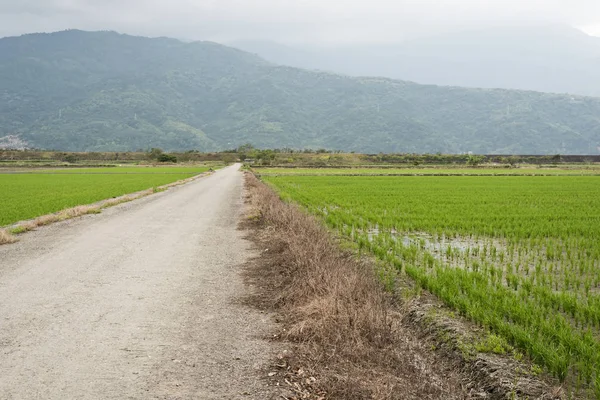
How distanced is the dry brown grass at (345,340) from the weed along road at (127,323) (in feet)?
1.49

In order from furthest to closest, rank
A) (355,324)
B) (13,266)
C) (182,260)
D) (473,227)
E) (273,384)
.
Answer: (473,227) < (182,260) < (13,266) < (355,324) < (273,384)

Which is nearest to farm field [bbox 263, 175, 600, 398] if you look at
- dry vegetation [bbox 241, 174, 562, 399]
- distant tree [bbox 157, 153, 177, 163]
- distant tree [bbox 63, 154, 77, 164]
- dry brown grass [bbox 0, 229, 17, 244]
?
dry vegetation [bbox 241, 174, 562, 399]

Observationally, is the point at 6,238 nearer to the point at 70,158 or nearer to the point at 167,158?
the point at 70,158

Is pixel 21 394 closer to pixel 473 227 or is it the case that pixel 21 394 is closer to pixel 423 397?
pixel 423 397

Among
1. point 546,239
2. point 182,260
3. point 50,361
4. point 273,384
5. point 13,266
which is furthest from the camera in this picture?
point 546,239

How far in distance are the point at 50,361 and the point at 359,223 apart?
12.1 meters

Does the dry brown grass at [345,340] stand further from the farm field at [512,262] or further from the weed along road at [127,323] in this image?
the farm field at [512,262]

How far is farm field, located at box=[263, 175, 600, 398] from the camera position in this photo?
521 cm

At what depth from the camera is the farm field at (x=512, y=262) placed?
5.21 meters

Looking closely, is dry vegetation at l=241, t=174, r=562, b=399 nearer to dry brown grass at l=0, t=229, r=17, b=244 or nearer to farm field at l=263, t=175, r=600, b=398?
farm field at l=263, t=175, r=600, b=398

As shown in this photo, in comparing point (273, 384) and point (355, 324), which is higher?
point (355, 324)

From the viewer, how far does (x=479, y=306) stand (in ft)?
21.3

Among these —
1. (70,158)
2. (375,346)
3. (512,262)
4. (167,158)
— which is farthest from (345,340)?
(70,158)

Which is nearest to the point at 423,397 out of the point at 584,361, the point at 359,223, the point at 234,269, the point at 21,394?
the point at 584,361
